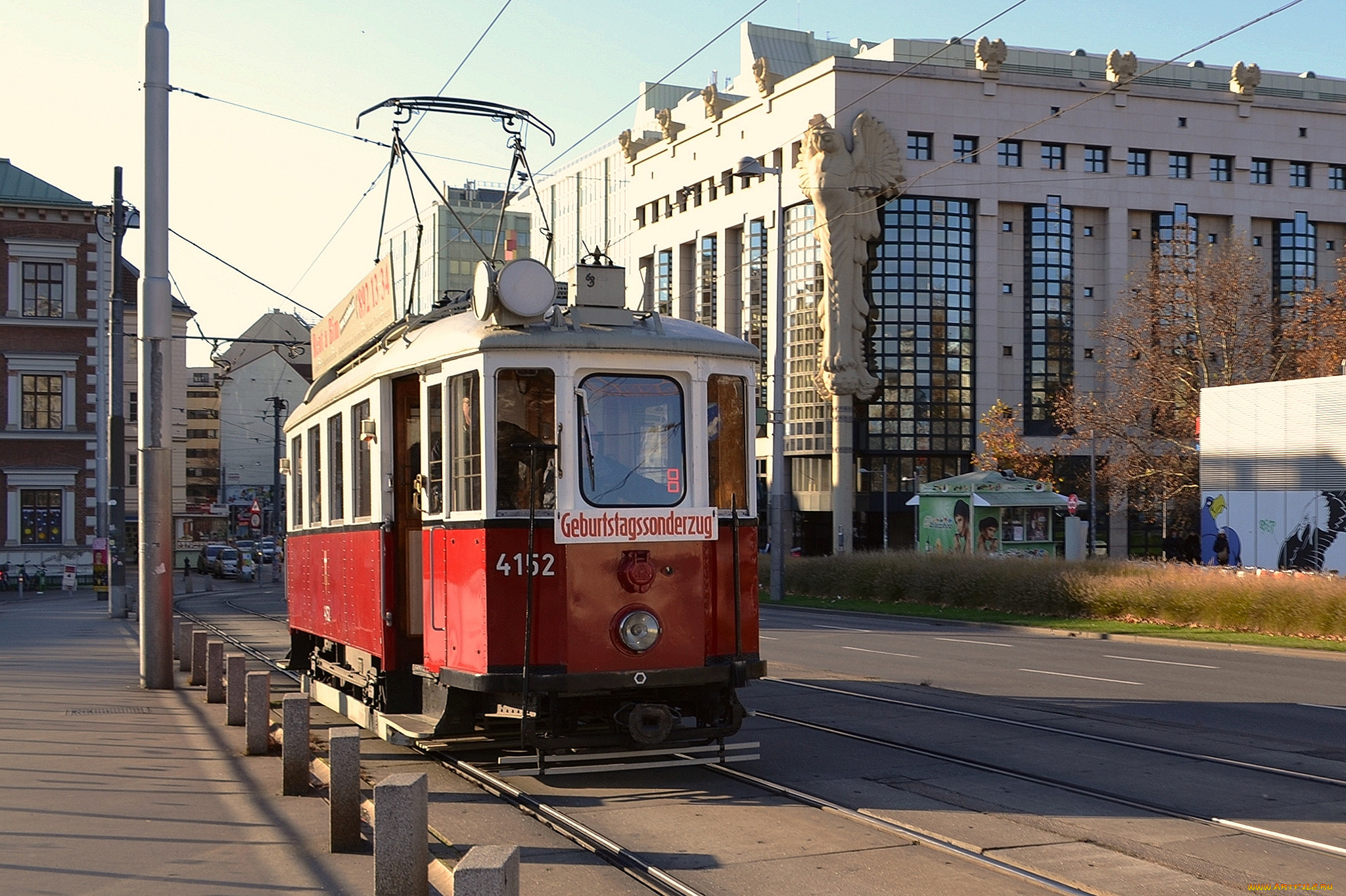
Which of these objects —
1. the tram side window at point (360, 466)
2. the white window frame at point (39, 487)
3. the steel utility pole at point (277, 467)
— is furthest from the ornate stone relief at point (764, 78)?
the tram side window at point (360, 466)

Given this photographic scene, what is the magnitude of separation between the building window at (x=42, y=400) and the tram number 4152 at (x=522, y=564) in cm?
5111

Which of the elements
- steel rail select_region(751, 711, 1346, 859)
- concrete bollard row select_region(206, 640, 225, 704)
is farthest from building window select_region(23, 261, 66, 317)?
steel rail select_region(751, 711, 1346, 859)

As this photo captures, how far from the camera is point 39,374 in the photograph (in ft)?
181

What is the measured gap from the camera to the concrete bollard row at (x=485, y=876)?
5070 mm

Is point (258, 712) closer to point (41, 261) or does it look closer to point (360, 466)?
point (360, 466)

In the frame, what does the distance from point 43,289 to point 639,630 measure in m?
52.1

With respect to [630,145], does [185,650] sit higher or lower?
lower

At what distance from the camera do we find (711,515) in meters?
9.68

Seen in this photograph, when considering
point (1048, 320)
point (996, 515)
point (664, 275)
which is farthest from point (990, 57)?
point (996, 515)

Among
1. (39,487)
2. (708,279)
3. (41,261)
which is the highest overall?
(708,279)

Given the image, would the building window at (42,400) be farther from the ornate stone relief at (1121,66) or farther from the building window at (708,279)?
the ornate stone relief at (1121,66)

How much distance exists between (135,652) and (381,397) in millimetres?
14273

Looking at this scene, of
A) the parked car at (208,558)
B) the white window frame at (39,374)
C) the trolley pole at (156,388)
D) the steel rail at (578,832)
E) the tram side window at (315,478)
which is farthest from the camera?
the parked car at (208,558)

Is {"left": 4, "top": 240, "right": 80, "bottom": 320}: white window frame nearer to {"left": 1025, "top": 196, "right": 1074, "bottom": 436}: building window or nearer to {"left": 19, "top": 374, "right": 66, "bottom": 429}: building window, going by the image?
{"left": 19, "top": 374, "right": 66, "bottom": 429}: building window
